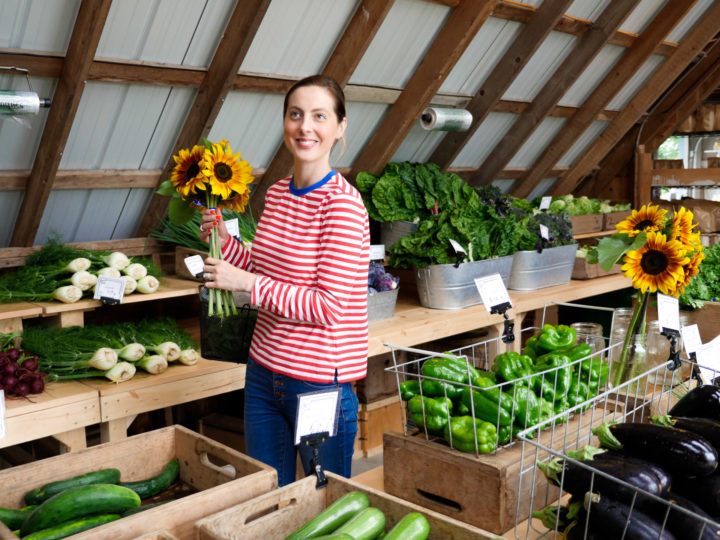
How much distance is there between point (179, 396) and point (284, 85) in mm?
1574

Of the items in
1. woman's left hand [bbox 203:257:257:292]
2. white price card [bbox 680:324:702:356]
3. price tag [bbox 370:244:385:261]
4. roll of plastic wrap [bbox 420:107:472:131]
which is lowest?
white price card [bbox 680:324:702:356]

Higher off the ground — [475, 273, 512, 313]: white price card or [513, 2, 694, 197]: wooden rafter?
[513, 2, 694, 197]: wooden rafter

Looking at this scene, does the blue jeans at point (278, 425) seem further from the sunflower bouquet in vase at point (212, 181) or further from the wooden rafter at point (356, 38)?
the wooden rafter at point (356, 38)

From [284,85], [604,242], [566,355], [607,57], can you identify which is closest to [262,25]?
[284,85]

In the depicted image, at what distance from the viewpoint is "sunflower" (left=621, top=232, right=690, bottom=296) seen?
1703 mm

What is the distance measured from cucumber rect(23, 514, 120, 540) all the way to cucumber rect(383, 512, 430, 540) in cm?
53

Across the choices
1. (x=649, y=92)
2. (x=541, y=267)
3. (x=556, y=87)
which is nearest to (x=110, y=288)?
(x=541, y=267)

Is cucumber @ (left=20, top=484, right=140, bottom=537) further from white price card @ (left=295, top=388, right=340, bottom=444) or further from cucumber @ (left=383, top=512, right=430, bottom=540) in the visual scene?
cucumber @ (left=383, top=512, right=430, bottom=540)

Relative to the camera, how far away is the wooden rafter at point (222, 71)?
9.42ft

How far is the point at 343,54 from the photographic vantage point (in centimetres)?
338

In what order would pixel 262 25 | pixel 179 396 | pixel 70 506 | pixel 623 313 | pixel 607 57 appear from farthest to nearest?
1. pixel 607 57
2. pixel 262 25
3. pixel 179 396
4. pixel 623 313
5. pixel 70 506

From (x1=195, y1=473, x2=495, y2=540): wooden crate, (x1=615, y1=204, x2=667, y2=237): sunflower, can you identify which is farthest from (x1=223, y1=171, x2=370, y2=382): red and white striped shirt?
(x1=615, y1=204, x2=667, y2=237): sunflower

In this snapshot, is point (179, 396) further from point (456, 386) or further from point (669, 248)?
point (669, 248)

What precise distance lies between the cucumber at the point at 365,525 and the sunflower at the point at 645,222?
3.32ft
